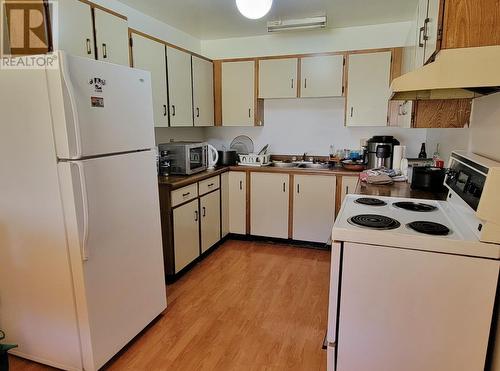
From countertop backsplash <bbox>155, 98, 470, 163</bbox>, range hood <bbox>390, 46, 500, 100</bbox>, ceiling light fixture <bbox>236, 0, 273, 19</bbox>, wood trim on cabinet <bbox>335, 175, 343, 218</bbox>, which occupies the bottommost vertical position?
wood trim on cabinet <bbox>335, 175, 343, 218</bbox>

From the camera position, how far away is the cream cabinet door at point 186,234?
2908 millimetres

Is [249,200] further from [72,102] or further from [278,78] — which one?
[72,102]

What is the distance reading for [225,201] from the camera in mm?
3865

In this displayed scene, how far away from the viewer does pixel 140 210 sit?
2131 mm

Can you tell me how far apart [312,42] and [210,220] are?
2337mm

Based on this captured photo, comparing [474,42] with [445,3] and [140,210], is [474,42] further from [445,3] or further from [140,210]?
[140,210]

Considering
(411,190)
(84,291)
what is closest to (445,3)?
(411,190)

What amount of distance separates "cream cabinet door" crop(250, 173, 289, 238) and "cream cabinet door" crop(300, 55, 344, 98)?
99 cm

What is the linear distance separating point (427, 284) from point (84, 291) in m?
1.64

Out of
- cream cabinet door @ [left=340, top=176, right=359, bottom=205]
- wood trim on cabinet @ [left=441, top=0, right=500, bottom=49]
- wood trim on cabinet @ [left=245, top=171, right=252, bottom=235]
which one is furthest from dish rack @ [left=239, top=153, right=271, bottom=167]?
wood trim on cabinet @ [left=441, top=0, right=500, bottom=49]

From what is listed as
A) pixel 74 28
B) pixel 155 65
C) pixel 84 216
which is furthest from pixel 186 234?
pixel 74 28

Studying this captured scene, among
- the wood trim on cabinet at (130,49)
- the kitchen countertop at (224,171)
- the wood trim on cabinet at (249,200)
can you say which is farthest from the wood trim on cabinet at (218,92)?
the wood trim on cabinet at (130,49)

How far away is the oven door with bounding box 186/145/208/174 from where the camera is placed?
321 centimetres

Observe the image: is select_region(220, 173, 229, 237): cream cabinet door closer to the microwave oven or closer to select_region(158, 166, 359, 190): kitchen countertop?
select_region(158, 166, 359, 190): kitchen countertop
